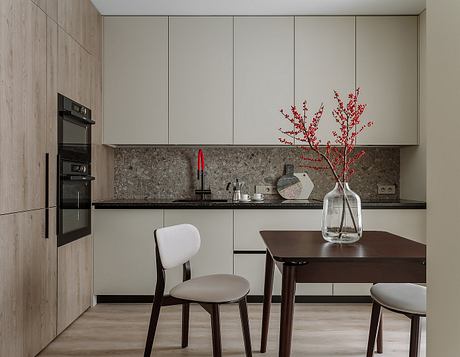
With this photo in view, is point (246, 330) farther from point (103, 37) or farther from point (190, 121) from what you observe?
point (103, 37)

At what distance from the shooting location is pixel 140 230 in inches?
144

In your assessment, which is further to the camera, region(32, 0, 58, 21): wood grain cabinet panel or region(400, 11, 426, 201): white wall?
region(400, 11, 426, 201): white wall

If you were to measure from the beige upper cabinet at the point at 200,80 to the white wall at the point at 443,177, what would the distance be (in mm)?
3282

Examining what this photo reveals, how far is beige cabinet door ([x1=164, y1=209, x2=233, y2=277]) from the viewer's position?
12.1 ft

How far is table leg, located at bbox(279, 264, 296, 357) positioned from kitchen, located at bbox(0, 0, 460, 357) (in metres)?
1.01

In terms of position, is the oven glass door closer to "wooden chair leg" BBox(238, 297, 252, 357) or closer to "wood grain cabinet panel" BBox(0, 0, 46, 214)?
"wood grain cabinet panel" BBox(0, 0, 46, 214)

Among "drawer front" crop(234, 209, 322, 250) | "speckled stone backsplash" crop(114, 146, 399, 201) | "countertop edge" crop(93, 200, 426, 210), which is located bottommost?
"drawer front" crop(234, 209, 322, 250)

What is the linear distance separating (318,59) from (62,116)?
2196 mm

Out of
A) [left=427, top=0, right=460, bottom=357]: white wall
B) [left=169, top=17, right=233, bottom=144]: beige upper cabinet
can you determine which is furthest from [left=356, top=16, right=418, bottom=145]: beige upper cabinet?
[left=427, top=0, right=460, bottom=357]: white wall

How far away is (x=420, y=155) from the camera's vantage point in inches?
152

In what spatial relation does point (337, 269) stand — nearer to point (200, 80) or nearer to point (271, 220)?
point (271, 220)

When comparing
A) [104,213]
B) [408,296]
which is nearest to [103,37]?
[104,213]

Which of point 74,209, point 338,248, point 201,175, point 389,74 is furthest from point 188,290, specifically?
point 389,74

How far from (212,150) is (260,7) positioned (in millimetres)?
1349
